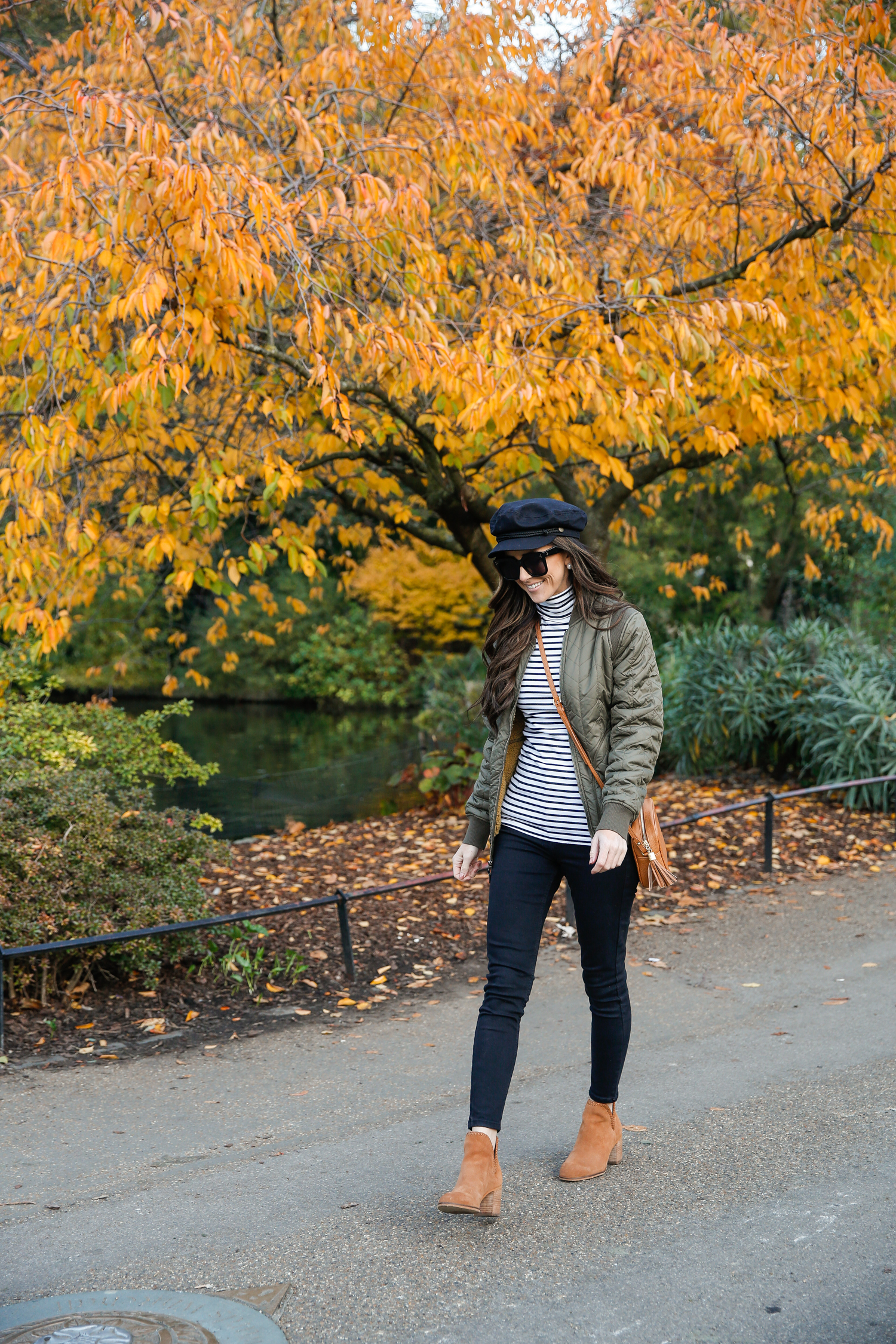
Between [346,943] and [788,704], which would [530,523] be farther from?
[788,704]

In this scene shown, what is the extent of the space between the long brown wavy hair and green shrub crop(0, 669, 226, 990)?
2385mm

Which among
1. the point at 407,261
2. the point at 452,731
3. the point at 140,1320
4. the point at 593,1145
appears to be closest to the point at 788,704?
the point at 452,731

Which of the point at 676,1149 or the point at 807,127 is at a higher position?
the point at 807,127

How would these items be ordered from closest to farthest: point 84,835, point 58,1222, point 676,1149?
point 58,1222
point 676,1149
point 84,835

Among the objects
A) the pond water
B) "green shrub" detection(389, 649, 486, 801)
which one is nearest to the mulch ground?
"green shrub" detection(389, 649, 486, 801)

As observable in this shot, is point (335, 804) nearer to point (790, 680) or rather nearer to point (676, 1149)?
point (790, 680)

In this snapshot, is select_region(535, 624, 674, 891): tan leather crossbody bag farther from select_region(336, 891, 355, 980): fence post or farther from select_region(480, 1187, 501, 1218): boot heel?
select_region(336, 891, 355, 980): fence post

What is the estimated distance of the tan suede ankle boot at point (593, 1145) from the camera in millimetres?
3180

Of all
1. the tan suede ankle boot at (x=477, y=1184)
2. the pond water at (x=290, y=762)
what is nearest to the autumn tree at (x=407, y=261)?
the tan suede ankle boot at (x=477, y=1184)

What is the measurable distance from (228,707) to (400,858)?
18.7 m

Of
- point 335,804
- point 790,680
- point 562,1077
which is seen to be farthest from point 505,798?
point 335,804

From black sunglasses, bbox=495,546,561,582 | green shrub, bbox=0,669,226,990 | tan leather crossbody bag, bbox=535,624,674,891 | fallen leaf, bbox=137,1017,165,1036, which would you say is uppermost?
black sunglasses, bbox=495,546,561,582

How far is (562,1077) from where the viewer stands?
4074mm

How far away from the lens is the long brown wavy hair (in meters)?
3.08
